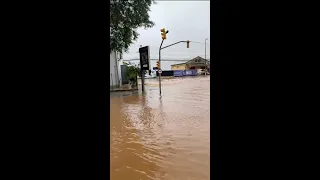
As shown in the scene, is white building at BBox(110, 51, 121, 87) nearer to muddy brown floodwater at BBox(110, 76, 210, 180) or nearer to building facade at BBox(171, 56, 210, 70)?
muddy brown floodwater at BBox(110, 76, 210, 180)

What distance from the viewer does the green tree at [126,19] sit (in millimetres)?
11177

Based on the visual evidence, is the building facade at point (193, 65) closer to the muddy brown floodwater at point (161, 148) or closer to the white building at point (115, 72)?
the white building at point (115, 72)

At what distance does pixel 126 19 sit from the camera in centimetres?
1246

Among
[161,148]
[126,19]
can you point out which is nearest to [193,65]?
[126,19]

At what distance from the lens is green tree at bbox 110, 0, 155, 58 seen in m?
11.2

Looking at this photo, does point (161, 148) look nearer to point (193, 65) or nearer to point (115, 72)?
point (115, 72)

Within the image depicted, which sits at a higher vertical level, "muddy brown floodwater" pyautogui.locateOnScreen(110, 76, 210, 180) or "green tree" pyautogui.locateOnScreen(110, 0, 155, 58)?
"green tree" pyautogui.locateOnScreen(110, 0, 155, 58)

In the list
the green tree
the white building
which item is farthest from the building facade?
the green tree
